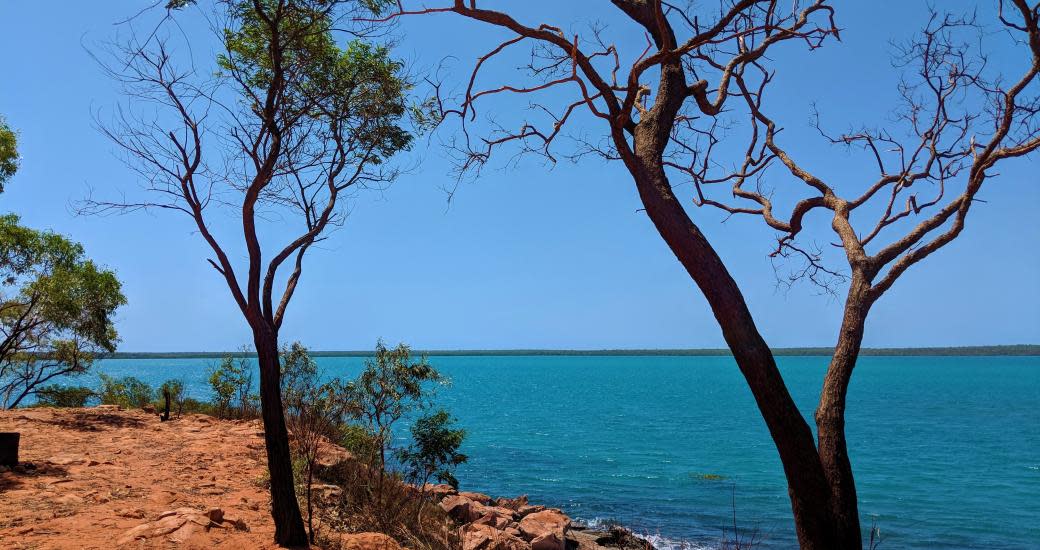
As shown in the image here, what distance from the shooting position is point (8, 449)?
1015 cm

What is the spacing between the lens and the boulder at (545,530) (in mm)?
13867

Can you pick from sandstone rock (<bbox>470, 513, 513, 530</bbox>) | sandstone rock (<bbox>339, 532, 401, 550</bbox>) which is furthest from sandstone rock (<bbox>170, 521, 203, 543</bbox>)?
sandstone rock (<bbox>470, 513, 513, 530</bbox>)

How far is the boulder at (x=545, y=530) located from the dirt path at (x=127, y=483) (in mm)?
5570

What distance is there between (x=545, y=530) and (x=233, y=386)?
409 inches

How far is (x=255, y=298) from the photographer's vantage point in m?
7.59

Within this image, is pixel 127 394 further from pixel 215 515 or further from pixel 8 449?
pixel 215 515

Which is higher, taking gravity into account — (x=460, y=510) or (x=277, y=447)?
(x=277, y=447)

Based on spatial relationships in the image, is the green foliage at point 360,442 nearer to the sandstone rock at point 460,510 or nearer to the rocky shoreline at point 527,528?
the rocky shoreline at point 527,528

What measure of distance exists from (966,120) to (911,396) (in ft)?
248

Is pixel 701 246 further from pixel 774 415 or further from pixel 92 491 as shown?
pixel 92 491

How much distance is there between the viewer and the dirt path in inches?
299

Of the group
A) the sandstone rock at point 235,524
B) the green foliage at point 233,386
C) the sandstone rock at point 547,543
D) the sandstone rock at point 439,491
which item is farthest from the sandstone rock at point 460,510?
the green foliage at point 233,386

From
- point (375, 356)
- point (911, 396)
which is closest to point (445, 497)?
point (375, 356)

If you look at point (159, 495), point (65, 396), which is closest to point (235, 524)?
point (159, 495)
